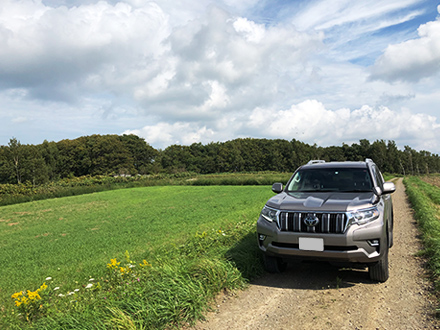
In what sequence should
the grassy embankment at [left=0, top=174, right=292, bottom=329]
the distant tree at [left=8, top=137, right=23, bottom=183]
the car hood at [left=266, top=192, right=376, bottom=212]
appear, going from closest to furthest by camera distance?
the grassy embankment at [left=0, top=174, right=292, bottom=329], the car hood at [left=266, top=192, right=376, bottom=212], the distant tree at [left=8, top=137, right=23, bottom=183]

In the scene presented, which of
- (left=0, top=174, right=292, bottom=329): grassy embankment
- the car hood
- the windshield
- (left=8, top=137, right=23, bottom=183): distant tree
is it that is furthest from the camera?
(left=8, top=137, right=23, bottom=183): distant tree

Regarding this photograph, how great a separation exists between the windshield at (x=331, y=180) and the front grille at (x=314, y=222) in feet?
4.18

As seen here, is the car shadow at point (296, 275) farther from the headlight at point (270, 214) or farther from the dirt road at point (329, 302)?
the headlight at point (270, 214)

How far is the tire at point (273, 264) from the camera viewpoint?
5461mm

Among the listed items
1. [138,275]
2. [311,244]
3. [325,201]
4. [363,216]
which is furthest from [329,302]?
→ [138,275]

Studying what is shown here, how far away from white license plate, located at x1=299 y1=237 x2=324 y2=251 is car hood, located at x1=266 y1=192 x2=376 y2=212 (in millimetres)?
458

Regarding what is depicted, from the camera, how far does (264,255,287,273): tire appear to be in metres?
5.46

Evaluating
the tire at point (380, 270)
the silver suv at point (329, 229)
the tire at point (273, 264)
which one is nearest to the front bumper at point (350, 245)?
the silver suv at point (329, 229)

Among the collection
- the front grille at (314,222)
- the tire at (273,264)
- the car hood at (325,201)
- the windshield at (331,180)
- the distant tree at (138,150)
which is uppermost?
the distant tree at (138,150)

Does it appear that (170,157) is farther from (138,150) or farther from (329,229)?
(329,229)

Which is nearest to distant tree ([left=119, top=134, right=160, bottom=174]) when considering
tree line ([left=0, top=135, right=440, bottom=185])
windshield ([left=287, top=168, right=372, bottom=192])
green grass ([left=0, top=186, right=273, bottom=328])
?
tree line ([left=0, top=135, right=440, bottom=185])

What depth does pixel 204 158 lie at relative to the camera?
403ft

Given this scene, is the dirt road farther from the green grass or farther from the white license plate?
the white license plate

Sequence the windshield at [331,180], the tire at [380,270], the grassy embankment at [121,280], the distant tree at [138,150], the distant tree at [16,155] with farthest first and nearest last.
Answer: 1. the distant tree at [138,150]
2. the distant tree at [16,155]
3. the windshield at [331,180]
4. the tire at [380,270]
5. the grassy embankment at [121,280]
